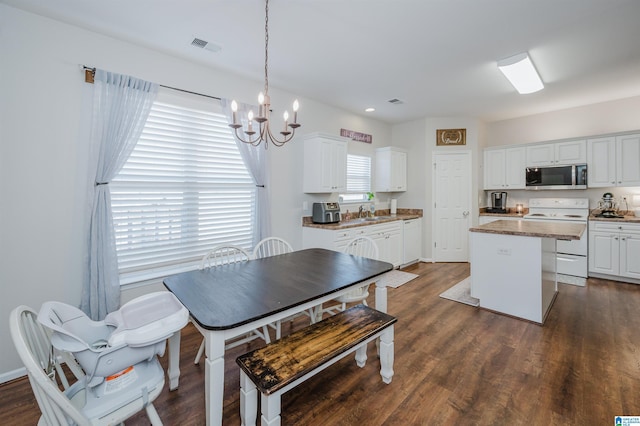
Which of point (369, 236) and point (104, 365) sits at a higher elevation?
point (369, 236)

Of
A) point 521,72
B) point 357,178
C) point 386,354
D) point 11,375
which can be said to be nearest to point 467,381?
point 386,354

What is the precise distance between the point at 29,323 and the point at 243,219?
7.37ft

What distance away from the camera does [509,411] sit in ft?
5.57

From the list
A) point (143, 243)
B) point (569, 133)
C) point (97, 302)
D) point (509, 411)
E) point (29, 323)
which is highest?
point (569, 133)

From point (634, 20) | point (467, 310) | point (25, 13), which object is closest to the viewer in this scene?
point (25, 13)

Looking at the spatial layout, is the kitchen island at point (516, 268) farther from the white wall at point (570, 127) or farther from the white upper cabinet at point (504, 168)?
the white wall at point (570, 127)

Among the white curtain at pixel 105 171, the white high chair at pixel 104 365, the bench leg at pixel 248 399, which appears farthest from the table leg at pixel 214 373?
the white curtain at pixel 105 171

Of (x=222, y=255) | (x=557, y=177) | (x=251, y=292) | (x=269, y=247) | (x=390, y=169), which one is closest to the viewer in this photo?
(x=251, y=292)

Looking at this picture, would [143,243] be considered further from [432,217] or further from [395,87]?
[432,217]

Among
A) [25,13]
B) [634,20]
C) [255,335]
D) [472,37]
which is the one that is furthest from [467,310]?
[25,13]

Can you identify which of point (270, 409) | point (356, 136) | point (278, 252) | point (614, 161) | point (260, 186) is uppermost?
point (356, 136)

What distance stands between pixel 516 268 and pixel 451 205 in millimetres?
2540

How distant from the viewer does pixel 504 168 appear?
205 inches

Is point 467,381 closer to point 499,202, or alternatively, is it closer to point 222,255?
point 222,255
